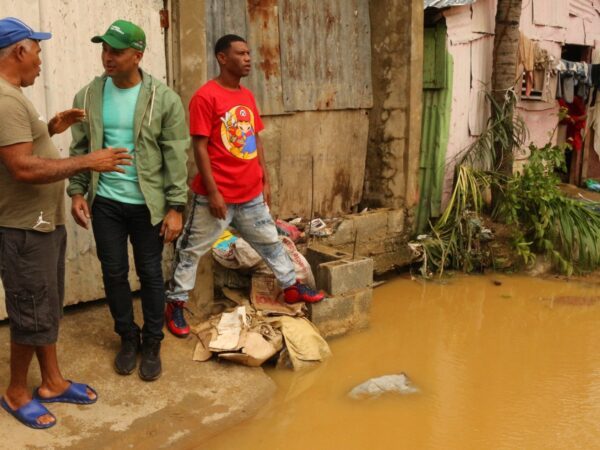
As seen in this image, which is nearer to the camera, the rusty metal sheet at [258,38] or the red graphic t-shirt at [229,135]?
the red graphic t-shirt at [229,135]

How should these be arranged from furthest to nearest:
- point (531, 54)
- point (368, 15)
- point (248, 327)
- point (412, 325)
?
→ point (531, 54) < point (368, 15) < point (412, 325) < point (248, 327)

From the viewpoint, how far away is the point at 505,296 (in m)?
5.85

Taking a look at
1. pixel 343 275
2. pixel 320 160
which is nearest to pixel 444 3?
pixel 320 160

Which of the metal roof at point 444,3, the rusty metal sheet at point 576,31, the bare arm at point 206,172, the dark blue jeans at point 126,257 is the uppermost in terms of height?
the rusty metal sheet at point 576,31

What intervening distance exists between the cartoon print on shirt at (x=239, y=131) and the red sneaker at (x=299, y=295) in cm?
103

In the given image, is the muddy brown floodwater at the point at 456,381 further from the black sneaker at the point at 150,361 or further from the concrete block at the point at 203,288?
the concrete block at the point at 203,288

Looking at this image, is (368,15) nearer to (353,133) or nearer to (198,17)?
(353,133)

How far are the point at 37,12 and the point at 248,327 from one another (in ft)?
7.79

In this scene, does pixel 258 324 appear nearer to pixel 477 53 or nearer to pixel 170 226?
pixel 170 226

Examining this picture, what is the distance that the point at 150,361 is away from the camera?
3.65 metres

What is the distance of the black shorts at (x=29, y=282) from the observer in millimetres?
2877

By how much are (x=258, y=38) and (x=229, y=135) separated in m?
1.79

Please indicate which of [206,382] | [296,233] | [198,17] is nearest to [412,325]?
[296,233]

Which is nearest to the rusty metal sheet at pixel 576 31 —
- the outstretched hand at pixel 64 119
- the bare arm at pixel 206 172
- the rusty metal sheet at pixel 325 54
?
the rusty metal sheet at pixel 325 54
